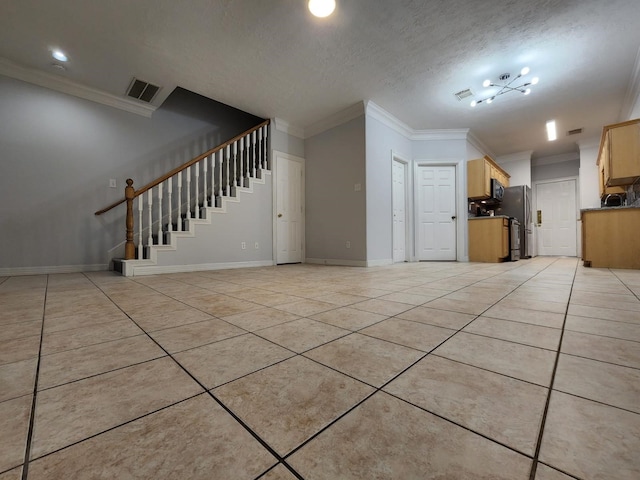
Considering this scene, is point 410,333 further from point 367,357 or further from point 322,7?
point 322,7

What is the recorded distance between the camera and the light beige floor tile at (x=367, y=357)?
0.85 m

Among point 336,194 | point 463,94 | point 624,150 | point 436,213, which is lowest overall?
point 436,213

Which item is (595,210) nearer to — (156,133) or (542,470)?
(542,470)

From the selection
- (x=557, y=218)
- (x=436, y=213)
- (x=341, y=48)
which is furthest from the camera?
(x=557, y=218)

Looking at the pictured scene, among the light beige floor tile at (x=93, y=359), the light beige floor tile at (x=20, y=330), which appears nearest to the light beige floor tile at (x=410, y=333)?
the light beige floor tile at (x=93, y=359)

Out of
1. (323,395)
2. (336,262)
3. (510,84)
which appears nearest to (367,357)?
(323,395)

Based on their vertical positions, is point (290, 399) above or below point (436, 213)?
below

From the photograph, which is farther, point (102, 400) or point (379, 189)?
point (379, 189)

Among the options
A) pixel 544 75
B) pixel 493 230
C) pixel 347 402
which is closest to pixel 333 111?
pixel 544 75

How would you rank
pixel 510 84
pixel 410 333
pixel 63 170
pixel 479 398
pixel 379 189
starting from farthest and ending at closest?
pixel 379 189
pixel 510 84
pixel 63 170
pixel 410 333
pixel 479 398

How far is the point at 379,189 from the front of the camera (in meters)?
4.76

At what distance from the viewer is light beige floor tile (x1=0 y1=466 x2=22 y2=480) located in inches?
18.6

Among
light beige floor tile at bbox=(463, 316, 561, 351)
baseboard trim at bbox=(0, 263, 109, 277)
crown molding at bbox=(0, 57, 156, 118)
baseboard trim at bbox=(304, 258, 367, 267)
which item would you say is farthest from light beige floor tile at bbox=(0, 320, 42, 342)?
crown molding at bbox=(0, 57, 156, 118)

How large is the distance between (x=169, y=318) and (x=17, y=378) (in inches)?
25.8
